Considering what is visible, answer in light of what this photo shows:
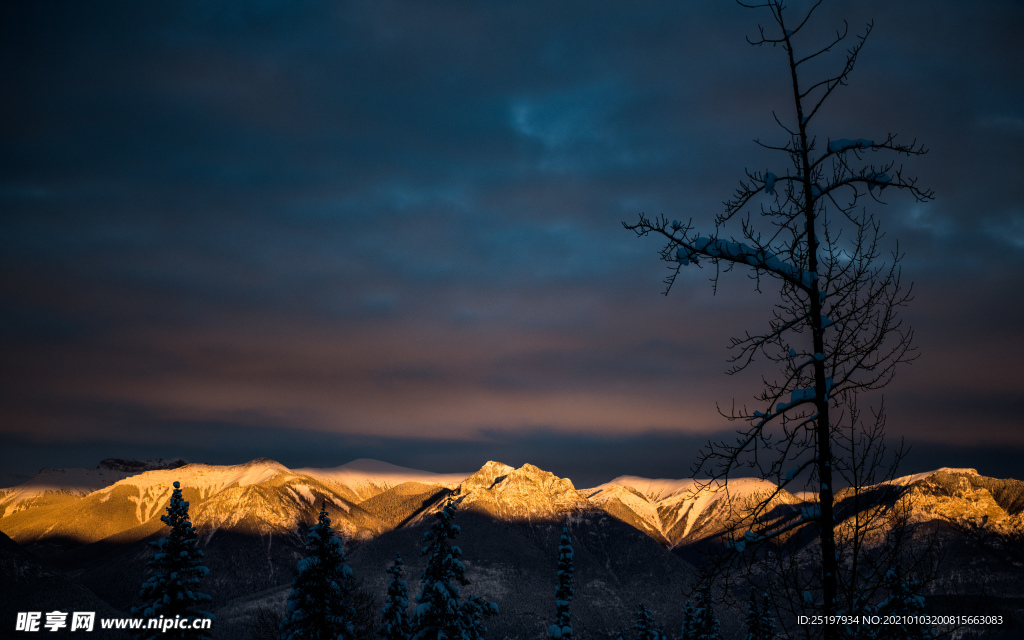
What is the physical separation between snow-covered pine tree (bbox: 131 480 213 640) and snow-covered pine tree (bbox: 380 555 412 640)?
29.6 ft

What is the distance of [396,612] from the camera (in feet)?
115

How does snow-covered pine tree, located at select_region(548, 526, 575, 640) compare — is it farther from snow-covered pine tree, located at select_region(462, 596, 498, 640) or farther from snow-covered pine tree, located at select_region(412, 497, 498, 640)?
snow-covered pine tree, located at select_region(412, 497, 498, 640)

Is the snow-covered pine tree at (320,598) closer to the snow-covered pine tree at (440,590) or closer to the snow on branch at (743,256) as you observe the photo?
the snow-covered pine tree at (440,590)

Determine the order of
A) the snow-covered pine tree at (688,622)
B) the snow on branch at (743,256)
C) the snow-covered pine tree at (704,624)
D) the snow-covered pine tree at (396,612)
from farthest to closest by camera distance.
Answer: the snow-covered pine tree at (688,622), the snow-covered pine tree at (704,624), the snow-covered pine tree at (396,612), the snow on branch at (743,256)

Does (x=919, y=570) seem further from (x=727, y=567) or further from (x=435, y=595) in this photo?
(x=435, y=595)

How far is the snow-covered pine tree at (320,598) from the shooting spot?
29.6 meters

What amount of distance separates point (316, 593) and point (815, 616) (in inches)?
Result: 1065

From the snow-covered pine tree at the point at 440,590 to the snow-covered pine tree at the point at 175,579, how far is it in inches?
403

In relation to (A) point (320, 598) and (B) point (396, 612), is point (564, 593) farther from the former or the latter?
(A) point (320, 598)

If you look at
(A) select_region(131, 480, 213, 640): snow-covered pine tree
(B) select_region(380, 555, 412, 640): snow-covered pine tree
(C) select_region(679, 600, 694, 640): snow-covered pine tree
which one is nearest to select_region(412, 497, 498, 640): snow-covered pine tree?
(B) select_region(380, 555, 412, 640): snow-covered pine tree

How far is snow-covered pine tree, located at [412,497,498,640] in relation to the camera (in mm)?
32688

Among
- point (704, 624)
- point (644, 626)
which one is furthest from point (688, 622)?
point (704, 624)

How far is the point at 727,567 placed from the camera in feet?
26.5

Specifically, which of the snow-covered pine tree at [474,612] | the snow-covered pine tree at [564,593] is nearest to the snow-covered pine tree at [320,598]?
the snow-covered pine tree at [474,612]
